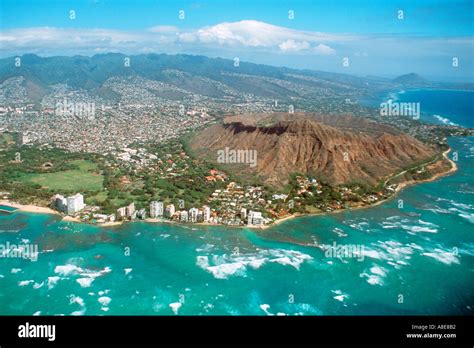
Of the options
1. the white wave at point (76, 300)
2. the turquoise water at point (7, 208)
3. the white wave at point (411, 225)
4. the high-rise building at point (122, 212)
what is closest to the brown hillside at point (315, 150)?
the white wave at point (411, 225)

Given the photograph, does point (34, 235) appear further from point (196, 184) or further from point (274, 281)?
point (274, 281)

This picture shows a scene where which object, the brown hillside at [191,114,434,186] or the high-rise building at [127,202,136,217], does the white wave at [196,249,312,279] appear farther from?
the brown hillside at [191,114,434,186]

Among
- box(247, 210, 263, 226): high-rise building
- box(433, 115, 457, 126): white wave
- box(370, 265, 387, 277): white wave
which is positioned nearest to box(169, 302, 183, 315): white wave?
box(247, 210, 263, 226): high-rise building

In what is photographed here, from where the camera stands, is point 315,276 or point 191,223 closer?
point 315,276

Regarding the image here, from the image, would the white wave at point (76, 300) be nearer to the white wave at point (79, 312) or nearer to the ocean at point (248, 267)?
the ocean at point (248, 267)

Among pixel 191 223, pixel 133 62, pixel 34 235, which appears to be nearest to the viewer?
pixel 34 235

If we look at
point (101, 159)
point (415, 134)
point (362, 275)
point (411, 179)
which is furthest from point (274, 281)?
point (415, 134)
